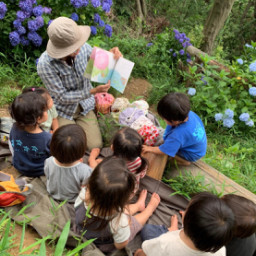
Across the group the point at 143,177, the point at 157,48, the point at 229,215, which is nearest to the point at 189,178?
the point at 143,177

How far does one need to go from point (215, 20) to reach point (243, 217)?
164 inches

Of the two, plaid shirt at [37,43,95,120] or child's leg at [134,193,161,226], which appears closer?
child's leg at [134,193,161,226]

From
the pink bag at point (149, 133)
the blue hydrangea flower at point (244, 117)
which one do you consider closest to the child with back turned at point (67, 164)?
the pink bag at point (149, 133)

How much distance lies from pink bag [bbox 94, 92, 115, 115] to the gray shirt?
4.77 ft

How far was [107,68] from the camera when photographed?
2941 millimetres

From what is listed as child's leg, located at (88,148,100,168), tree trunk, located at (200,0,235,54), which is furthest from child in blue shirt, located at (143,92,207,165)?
tree trunk, located at (200,0,235,54)

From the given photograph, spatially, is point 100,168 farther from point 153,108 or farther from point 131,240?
point 153,108

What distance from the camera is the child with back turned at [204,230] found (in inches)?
52.4

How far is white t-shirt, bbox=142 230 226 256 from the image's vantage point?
1454mm

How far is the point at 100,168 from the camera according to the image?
58.8 inches

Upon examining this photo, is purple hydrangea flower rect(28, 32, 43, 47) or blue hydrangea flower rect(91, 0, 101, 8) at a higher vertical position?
blue hydrangea flower rect(91, 0, 101, 8)

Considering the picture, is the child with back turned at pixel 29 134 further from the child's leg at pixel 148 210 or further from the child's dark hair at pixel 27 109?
the child's leg at pixel 148 210

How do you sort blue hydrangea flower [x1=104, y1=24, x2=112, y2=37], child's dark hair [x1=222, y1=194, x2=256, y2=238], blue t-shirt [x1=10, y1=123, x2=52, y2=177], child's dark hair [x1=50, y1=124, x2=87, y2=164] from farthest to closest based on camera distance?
blue hydrangea flower [x1=104, y1=24, x2=112, y2=37]
blue t-shirt [x1=10, y1=123, x2=52, y2=177]
child's dark hair [x1=50, y1=124, x2=87, y2=164]
child's dark hair [x1=222, y1=194, x2=256, y2=238]

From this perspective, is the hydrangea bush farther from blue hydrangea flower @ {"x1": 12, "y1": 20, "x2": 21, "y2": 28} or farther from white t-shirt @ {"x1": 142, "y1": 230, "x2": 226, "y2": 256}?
white t-shirt @ {"x1": 142, "y1": 230, "x2": 226, "y2": 256}
